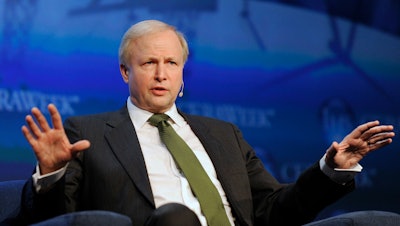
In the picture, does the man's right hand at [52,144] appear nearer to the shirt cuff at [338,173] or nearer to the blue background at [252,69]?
the shirt cuff at [338,173]

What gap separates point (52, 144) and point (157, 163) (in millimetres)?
496

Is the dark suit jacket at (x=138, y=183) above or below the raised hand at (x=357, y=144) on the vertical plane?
below

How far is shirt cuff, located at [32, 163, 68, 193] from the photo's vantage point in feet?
6.29

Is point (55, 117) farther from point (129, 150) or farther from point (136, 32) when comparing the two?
point (136, 32)

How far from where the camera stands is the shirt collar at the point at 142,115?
2.42 meters

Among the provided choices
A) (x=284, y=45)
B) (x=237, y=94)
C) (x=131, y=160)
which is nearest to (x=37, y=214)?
(x=131, y=160)

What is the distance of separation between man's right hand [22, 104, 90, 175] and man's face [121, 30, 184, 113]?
61 centimetres

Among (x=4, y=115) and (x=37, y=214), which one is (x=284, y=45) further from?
(x=37, y=214)

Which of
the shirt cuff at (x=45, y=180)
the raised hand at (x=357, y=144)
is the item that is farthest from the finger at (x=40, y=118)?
the raised hand at (x=357, y=144)

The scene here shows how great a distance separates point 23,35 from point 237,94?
1.10 metres

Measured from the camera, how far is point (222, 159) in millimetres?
2402

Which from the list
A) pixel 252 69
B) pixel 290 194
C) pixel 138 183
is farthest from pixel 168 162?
pixel 252 69

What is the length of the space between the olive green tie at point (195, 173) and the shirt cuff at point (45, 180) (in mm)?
476

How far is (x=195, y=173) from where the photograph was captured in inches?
89.5
